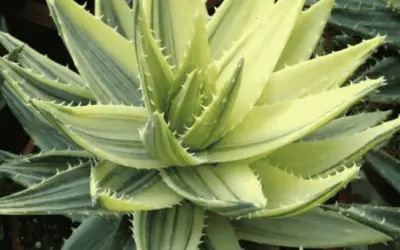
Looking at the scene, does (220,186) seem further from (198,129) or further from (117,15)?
(117,15)

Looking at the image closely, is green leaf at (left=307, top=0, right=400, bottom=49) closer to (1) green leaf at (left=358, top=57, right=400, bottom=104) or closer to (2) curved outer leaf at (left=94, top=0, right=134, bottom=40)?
(1) green leaf at (left=358, top=57, right=400, bottom=104)

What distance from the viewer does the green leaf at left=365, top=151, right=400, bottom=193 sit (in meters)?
0.75

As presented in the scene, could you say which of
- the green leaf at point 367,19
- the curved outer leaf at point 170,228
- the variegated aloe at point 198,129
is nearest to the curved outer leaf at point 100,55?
the variegated aloe at point 198,129

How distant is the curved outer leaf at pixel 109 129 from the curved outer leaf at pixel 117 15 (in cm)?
10

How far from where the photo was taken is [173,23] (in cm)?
53

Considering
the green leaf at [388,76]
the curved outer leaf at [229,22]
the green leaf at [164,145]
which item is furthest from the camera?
the green leaf at [388,76]

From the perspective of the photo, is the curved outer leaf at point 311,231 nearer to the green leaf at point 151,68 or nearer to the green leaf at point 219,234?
the green leaf at point 219,234

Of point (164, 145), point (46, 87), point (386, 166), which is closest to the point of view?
point (164, 145)

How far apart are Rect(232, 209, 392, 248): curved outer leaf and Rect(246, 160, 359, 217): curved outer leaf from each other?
0.05 m

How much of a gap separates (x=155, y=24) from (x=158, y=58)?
7 centimetres

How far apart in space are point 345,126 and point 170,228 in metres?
0.20

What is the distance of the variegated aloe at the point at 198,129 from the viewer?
0.47m

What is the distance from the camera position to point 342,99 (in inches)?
19.1

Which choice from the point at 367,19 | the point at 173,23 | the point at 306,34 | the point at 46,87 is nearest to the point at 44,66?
the point at 46,87
